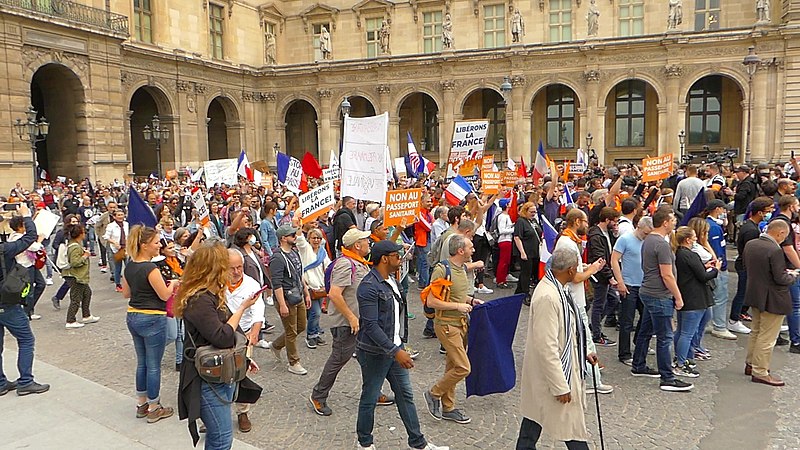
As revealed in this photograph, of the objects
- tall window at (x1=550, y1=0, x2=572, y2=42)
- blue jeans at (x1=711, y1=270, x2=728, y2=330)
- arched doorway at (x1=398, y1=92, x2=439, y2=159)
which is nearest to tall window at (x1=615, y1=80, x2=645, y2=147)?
tall window at (x1=550, y1=0, x2=572, y2=42)

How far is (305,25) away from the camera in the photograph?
140 ft

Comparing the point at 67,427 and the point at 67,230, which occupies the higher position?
the point at 67,230

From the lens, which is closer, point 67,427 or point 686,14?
point 67,427

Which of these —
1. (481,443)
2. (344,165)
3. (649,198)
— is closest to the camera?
(481,443)

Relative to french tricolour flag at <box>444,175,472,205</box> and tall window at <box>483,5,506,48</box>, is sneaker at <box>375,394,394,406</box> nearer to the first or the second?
french tricolour flag at <box>444,175,472,205</box>

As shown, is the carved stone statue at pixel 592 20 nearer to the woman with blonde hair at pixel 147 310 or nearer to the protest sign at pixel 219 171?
the protest sign at pixel 219 171

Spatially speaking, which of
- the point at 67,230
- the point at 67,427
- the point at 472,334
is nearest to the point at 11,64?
the point at 67,230

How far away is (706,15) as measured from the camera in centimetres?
3419

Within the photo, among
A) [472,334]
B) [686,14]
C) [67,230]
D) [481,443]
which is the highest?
[686,14]

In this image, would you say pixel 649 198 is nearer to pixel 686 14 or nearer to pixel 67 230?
pixel 67 230

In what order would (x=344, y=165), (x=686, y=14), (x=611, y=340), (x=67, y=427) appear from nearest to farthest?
(x=67, y=427)
(x=611, y=340)
(x=344, y=165)
(x=686, y=14)

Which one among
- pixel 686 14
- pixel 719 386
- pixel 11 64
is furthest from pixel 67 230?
pixel 686 14

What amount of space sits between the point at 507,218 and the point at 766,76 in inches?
965

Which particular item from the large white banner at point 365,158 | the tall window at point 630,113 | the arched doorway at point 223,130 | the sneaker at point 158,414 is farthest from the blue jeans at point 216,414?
the arched doorway at point 223,130
